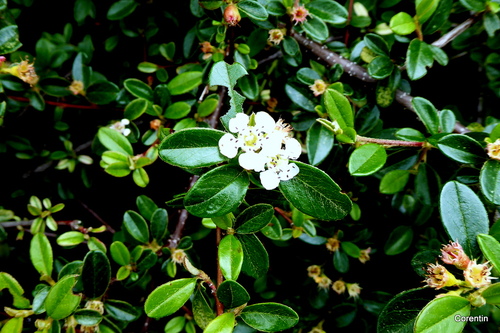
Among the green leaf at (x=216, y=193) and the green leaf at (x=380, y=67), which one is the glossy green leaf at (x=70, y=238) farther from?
the green leaf at (x=380, y=67)

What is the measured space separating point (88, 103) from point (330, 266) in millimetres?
1166

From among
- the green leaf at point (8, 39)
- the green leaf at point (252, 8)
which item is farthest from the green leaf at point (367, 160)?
the green leaf at point (8, 39)

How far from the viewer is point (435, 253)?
929 mm

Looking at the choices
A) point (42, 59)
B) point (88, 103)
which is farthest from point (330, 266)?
point (42, 59)

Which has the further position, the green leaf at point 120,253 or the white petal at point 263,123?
the green leaf at point 120,253

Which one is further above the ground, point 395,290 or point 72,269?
point 72,269

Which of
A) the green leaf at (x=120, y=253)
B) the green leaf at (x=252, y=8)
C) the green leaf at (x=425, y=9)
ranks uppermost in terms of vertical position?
the green leaf at (x=425, y=9)

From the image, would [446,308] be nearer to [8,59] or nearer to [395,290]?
[395,290]

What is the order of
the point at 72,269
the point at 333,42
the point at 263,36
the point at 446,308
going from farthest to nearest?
1. the point at 333,42
2. the point at 263,36
3. the point at 72,269
4. the point at 446,308

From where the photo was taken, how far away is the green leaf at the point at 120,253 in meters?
1.13

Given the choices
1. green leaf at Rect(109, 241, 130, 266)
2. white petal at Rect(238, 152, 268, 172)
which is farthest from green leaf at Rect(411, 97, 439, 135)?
green leaf at Rect(109, 241, 130, 266)

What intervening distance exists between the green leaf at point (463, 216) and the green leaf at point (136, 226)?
0.86 meters

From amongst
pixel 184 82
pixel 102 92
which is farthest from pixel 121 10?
pixel 184 82

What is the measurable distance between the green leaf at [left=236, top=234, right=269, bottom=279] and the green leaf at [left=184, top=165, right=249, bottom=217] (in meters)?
0.16
